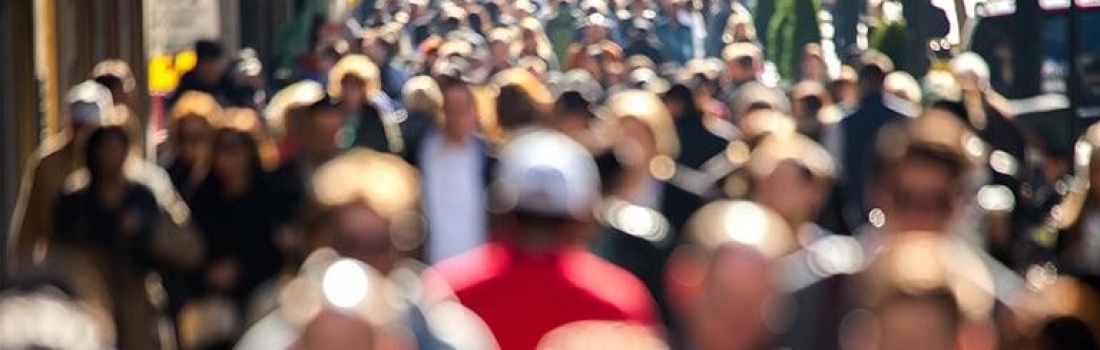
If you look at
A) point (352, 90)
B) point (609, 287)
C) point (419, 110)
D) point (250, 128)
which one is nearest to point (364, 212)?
point (609, 287)

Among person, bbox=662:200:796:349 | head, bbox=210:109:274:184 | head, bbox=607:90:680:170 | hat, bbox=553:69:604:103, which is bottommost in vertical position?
hat, bbox=553:69:604:103

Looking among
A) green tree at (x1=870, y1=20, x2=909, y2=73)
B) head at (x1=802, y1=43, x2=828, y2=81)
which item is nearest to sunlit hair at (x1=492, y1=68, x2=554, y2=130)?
head at (x1=802, y1=43, x2=828, y2=81)

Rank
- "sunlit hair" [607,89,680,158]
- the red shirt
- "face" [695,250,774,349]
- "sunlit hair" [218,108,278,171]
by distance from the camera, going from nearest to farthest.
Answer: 1. "face" [695,250,774,349]
2. the red shirt
3. "sunlit hair" [607,89,680,158]
4. "sunlit hair" [218,108,278,171]

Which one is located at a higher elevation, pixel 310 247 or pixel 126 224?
pixel 310 247

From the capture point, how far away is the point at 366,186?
7.68 meters

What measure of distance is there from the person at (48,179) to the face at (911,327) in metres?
5.38

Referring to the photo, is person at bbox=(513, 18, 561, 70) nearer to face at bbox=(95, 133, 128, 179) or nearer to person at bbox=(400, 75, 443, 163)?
person at bbox=(400, 75, 443, 163)

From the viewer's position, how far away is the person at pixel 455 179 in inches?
460

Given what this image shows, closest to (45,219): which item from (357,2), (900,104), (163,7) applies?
(900,104)

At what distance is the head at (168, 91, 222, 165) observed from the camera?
41.2 feet

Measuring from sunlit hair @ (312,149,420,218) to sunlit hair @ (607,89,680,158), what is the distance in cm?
304

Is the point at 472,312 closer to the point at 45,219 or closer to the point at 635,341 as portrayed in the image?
the point at 635,341

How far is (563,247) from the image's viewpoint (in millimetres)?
7863

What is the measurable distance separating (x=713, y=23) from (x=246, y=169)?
575 inches
